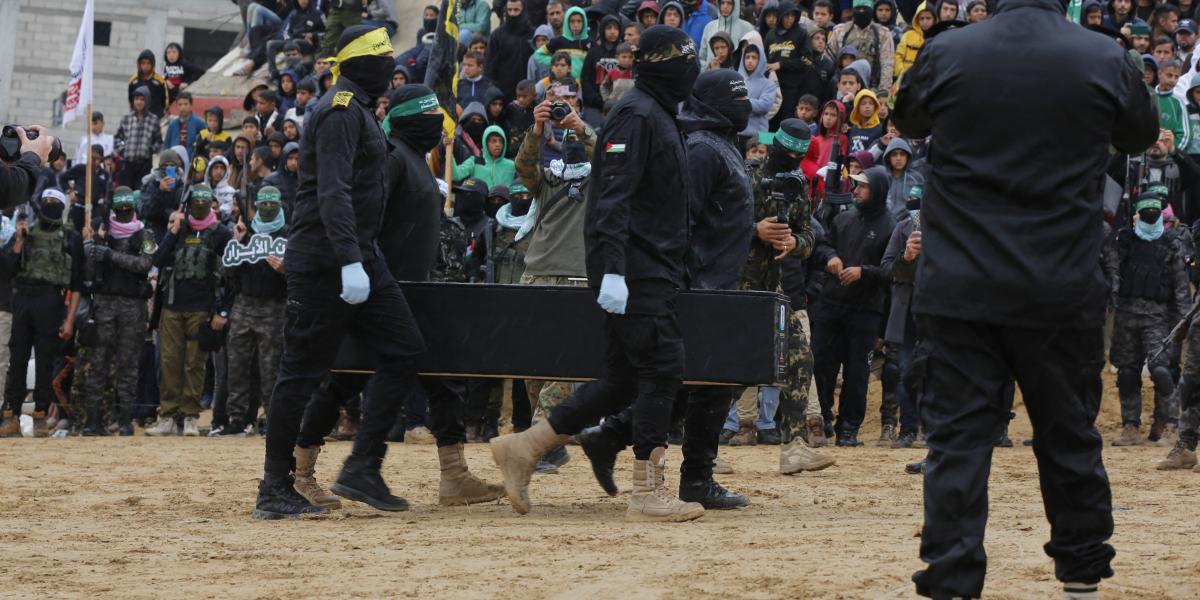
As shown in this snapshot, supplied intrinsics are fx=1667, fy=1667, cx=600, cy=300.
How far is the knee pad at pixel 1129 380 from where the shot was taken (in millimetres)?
13984

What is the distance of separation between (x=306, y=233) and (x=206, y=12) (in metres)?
36.4

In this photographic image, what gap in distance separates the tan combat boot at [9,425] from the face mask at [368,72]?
30.1ft

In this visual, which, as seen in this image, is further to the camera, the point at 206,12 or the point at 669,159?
the point at 206,12

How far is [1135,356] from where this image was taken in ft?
46.2

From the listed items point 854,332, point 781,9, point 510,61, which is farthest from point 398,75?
point 854,332

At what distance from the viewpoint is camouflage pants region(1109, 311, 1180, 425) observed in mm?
13875

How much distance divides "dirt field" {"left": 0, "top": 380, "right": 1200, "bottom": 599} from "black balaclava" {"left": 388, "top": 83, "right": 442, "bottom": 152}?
6.37 feet

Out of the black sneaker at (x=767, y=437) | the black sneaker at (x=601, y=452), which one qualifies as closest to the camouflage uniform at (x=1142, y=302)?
the black sneaker at (x=767, y=437)

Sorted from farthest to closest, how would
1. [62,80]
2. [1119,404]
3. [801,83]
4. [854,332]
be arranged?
[62,80]
[801,83]
[1119,404]
[854,332]

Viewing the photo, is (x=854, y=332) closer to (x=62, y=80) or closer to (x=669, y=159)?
(x=669, y=159)

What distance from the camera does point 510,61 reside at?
20.0 m

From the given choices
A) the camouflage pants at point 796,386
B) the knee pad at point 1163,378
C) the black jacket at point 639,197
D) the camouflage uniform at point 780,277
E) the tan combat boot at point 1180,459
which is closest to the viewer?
the black jacket at point 639,197

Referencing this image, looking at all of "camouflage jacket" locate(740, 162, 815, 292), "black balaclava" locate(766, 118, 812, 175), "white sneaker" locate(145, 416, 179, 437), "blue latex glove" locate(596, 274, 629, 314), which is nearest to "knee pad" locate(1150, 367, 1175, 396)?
"camouflage jacket" locate(740, 162, 815, 292)

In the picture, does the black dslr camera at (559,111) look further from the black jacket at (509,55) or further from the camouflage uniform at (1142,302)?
the black jacket at (509,55)
